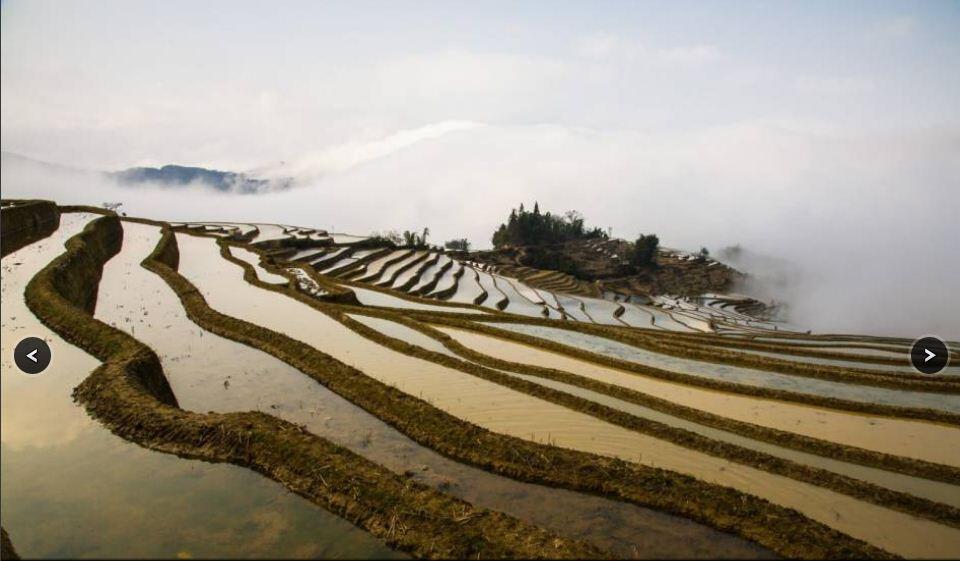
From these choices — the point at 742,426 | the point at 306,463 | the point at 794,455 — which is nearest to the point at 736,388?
the point at 742,426

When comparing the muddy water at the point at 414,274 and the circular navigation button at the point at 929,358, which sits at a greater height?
the muddy water at the point at 414,274

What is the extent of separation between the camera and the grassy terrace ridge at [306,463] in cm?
600

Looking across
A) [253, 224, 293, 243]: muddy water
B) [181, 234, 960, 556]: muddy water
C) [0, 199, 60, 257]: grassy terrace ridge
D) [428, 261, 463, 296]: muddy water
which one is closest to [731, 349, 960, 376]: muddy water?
[181, 234, 960, 556]: muddy water

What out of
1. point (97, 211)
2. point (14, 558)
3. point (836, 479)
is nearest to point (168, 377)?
point (14, 558)

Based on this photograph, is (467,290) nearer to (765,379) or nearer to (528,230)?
(765,379)

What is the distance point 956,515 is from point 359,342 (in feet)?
45.6

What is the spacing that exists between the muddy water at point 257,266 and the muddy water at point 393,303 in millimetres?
4289

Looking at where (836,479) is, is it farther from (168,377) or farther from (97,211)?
(97,211)

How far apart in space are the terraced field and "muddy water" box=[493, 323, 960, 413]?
11 cm

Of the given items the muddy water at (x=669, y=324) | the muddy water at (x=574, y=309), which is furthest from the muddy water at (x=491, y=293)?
the muddy water at (x=669, y=324)

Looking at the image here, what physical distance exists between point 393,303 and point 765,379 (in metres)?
17.3

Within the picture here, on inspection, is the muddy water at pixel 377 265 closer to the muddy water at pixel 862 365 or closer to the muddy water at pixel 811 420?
the muddy water at pixel 811 420

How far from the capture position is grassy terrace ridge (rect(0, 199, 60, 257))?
21500mm

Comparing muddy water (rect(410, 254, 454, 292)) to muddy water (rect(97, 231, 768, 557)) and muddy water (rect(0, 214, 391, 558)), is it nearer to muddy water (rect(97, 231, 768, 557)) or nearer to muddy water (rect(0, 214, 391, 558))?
muddy water (rect(97, 231, 768, 557))
